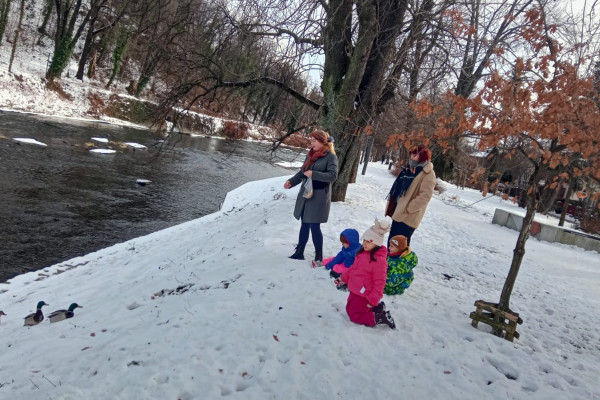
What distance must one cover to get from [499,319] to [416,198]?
1800 mm

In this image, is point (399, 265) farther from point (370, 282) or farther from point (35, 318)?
point (35, 318)

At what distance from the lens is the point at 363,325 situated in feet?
13.7

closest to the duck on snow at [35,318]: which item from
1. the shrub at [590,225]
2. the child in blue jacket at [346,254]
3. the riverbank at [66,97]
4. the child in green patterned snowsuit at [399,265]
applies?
the child in blue jacket at [346,254]

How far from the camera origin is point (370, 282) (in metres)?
4.13

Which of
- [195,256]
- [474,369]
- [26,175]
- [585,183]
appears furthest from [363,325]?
[26,175]

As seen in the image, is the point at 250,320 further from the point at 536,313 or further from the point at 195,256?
the point at 536,313

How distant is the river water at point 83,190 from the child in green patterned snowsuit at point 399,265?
592 centimetres

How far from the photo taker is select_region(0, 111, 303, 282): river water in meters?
8.14

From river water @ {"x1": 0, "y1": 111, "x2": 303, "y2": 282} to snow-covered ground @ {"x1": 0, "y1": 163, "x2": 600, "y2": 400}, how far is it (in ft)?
4.61

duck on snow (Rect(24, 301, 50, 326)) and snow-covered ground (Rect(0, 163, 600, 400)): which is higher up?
snow-covered ground (Rect(0, 163, 600, 400))

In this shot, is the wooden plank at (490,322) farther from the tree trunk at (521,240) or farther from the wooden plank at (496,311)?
the tree trunk at (521,240)

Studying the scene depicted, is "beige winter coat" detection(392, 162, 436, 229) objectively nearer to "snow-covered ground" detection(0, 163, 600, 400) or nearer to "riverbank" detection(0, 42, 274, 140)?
"snow-covered ground" detection(0, 163, 600, 400)

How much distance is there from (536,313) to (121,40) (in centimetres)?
4196

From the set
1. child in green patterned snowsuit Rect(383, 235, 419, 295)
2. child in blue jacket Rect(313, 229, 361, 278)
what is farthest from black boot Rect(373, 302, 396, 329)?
child in blue jacket Rect(313, 229, 361, 278)
